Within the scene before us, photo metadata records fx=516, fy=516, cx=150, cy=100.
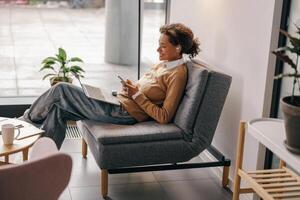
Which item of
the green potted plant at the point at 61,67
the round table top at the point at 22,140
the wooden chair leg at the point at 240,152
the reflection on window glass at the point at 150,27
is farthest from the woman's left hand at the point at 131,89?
the reflection on window glass at the point at 150,27

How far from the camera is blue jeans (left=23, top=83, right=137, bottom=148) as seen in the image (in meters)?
3.37

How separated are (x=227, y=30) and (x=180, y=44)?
0.32 m

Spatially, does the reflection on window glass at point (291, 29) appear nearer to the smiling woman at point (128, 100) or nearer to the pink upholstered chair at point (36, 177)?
the smiling woman at point (128, 100)

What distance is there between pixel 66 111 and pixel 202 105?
90 centimetres

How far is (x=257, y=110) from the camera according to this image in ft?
9.96

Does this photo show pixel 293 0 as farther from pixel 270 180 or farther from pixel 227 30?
pixel 270 180

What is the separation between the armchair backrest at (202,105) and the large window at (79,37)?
5.44ft

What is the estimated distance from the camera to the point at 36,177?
6.63 ft

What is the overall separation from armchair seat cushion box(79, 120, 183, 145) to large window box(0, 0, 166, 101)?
1.61m

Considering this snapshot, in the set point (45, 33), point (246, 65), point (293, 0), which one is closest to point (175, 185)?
point (246, 65)

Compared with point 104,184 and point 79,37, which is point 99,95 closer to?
point 104,184

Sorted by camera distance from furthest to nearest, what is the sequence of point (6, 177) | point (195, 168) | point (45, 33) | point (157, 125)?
point (45, 33) < point (195, 168) < point (157, 125) < point (6, 177)

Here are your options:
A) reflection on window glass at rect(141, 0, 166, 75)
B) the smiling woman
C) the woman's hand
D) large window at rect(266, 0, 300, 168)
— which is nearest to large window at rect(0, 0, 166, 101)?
reflection on window glass at rect(141, 0, 166, 75)

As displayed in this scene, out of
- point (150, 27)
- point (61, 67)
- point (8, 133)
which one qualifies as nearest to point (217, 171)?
point (8, 133)
